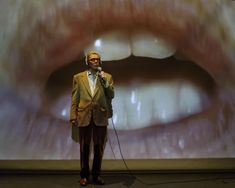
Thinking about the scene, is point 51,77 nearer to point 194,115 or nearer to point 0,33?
point 0,33

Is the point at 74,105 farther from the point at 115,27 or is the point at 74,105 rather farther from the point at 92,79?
the point at 115,27

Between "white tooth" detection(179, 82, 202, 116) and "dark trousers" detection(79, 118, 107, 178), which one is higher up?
"white tooth" detection(179, 82, 202, 116)

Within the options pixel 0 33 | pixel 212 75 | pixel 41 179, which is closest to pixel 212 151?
pixel 212 75

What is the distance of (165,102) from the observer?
5.32 ft

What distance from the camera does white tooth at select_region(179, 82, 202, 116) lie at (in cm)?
159

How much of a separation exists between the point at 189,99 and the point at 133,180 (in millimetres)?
353

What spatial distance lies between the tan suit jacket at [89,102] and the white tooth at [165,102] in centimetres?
23

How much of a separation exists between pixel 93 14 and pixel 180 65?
Answer: 360 mm

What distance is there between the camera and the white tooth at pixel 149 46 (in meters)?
1.57

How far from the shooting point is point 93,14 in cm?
156

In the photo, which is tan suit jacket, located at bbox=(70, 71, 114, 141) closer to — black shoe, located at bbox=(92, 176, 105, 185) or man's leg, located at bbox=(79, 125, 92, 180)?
man's leg, located at bbox=(79, 125, 92, 180)

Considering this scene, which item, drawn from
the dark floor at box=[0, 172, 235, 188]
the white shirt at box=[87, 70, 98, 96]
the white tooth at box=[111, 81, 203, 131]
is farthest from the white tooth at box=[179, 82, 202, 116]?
the white shirt at box=[87, 70, 98, 96]

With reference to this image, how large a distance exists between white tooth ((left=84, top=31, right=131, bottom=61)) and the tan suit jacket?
0.58 ft

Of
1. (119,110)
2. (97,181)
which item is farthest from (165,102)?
(97,181)
